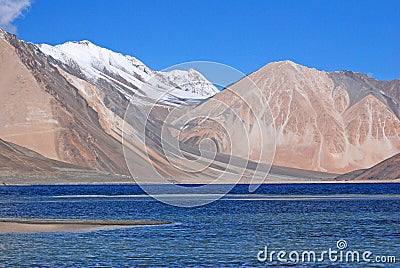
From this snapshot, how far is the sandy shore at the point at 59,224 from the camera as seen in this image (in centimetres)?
4712

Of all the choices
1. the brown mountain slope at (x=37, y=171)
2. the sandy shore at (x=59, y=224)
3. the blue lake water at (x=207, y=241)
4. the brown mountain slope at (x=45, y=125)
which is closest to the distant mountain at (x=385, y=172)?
the brown mountain slope at (x=37, y=171)

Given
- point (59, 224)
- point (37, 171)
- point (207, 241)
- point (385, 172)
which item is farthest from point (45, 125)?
point (207, 241)

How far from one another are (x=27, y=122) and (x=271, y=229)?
148m

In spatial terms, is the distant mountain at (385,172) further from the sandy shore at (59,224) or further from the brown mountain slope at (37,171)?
the sandy shore at (59,224)

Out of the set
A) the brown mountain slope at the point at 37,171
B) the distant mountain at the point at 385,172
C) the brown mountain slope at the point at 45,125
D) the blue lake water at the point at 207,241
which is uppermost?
the brown mountain slope at the point at 45,125

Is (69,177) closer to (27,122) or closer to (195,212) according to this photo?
(27,122)

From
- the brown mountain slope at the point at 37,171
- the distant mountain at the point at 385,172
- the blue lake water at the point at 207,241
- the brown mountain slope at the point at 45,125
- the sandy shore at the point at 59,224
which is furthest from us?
the brown mountain slope at the point at 45,125

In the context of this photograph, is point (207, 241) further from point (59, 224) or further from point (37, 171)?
point (37, 171)

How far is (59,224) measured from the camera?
51000 mm

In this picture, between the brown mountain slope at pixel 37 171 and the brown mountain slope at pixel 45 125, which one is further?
the brown mountain slope at pixel 45 125

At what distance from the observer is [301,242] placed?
38812mm

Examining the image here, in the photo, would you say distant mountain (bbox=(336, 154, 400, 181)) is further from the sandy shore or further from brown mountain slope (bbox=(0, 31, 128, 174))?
the sandy shore

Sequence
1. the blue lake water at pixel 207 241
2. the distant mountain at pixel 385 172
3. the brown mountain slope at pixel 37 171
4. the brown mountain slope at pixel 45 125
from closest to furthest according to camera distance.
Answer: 1. the blue lake water at pixel 207 241
2. the brown mountain slope at pixel 37 171
3. the distant mountain at pixel 385 172
4. the brown mountain slope at pixel 45 125

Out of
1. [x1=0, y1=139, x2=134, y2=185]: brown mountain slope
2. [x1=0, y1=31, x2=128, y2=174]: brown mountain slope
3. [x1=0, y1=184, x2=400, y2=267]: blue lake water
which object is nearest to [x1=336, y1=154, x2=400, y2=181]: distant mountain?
[x1=0, y1=139, x2=134, y2=185]: brown mountain slope
